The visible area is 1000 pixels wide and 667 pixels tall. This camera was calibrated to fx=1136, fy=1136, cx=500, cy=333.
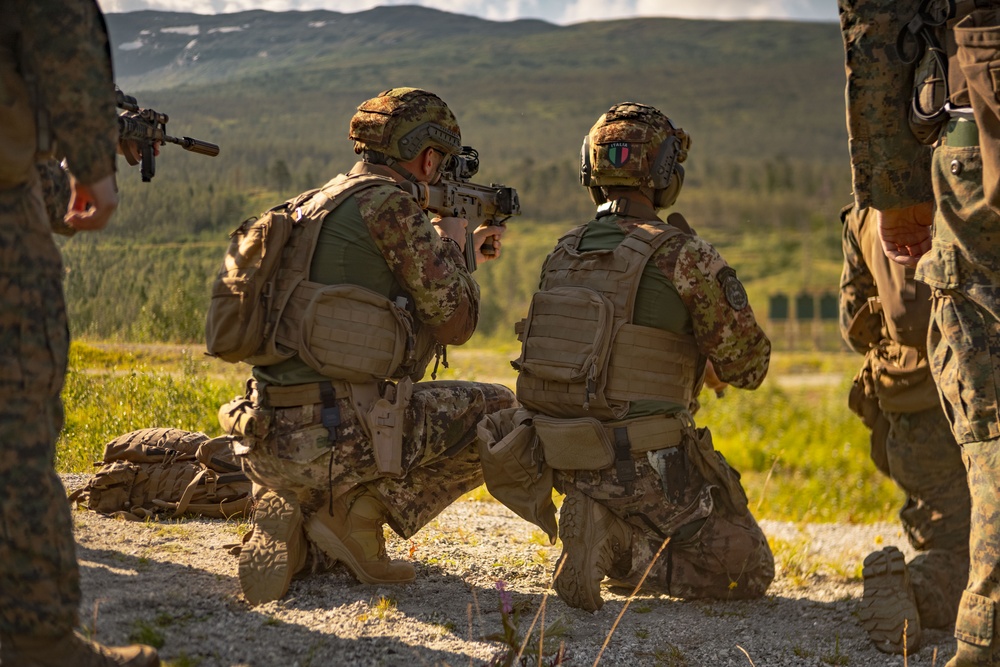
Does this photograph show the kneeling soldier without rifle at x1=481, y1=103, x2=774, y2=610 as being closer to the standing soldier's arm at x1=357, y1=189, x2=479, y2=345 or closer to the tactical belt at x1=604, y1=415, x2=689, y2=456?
the tactical belt at x1=604, y1=415, x2=689, y2=456

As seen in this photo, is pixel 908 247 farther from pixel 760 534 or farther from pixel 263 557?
pixel 263 557

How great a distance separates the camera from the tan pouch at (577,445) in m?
4.89

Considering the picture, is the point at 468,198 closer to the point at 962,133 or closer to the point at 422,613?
the point at 422,613

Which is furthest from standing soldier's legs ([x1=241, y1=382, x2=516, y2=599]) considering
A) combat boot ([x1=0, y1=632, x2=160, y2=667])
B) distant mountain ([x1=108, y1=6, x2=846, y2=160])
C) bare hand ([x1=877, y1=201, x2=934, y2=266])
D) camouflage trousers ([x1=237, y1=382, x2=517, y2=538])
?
distant mountain ([x1=108, y1=6, x2=846, y2=160])

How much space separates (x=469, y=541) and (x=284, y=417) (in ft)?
4.85

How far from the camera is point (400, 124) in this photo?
202 inches

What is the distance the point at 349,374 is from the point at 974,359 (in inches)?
98.7

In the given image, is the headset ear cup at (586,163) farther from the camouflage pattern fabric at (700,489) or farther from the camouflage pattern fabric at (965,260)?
the camouflage pattern fabric at (965,260)

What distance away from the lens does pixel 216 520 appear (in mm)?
5855

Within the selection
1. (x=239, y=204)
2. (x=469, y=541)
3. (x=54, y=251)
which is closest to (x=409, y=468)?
(x=469, y=541)

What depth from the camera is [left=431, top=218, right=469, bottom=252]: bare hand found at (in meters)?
5.47

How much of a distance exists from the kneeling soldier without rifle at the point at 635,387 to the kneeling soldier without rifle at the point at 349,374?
0.46 m

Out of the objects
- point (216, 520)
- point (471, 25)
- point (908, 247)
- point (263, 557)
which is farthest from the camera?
point (471, 25)

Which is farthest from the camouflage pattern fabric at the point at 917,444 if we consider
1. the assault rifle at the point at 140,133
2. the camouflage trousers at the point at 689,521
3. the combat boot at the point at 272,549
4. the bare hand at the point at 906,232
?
the assault rifle at the point at 140,133
